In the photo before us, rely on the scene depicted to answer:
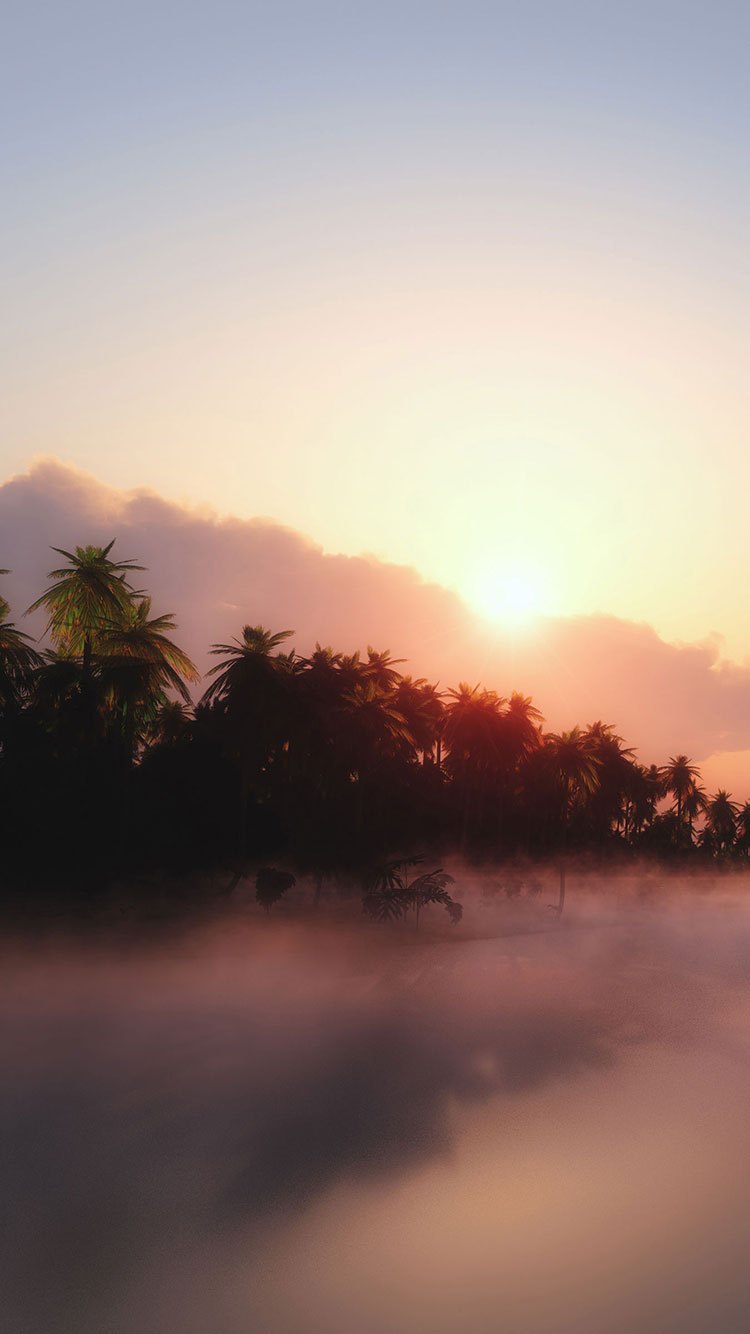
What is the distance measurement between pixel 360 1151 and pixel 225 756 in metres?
31.6

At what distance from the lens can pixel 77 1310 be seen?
14.5 meters

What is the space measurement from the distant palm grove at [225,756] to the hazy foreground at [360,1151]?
7.30m

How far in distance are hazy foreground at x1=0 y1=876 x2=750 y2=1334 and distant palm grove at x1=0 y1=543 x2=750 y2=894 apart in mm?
7299

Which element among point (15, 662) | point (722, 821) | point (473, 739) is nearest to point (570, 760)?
point (473, 739)

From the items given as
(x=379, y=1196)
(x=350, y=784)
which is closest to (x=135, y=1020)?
(x=379, y=1196)

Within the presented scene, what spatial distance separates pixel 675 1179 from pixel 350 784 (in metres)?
39.5

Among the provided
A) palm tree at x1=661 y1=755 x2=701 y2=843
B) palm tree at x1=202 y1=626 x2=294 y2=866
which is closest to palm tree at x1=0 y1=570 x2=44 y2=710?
palm tree at x1=202 y1=626 x2=294 y2=866

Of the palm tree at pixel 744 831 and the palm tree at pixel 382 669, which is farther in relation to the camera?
the palm tree at pixel 744 831

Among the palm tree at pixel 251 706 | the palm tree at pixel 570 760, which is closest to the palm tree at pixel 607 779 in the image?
the palm tree at pixel 570 760

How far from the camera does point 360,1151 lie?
21594mm

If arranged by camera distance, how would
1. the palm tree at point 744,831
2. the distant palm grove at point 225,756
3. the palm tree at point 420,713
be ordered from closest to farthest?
the distant palm grove at point 225,756
the palm tree at point 420,713
the palm tree at point 744,831

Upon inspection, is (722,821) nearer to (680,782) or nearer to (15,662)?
(680,782)

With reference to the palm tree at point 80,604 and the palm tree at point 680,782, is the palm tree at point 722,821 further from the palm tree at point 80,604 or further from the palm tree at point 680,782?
Answer: the palm tree at point 80,604

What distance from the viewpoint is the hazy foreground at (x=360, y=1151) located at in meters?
15.3
